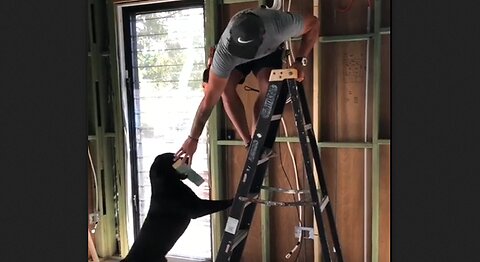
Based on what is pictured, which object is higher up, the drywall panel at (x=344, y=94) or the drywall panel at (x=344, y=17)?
the drywall panel at (x=344, y=17)

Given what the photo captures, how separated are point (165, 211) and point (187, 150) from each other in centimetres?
27

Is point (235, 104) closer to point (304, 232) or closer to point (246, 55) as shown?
point (246, 55)

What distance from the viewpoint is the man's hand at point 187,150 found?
1.77 m

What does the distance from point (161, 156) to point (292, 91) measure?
2.14ft

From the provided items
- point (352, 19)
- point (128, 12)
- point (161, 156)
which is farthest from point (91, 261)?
point (352, 19)

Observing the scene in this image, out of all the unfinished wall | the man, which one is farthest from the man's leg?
the unfinished wall

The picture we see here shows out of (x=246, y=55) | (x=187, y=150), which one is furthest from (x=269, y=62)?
(x=187, y=150)

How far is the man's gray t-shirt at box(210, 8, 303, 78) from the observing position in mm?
1576

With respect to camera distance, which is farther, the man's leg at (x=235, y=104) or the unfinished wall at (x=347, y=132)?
the unfinished wall at (x=347, y=132)

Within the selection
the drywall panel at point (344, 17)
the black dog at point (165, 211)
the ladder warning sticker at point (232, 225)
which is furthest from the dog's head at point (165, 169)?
the drywall panel at point (344, 17)

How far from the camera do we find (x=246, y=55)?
1585mm

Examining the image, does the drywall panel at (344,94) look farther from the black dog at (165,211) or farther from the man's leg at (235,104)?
the black dog at (165,211)

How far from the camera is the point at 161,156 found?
1.85 metres

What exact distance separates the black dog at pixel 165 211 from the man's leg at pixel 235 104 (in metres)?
0.32
